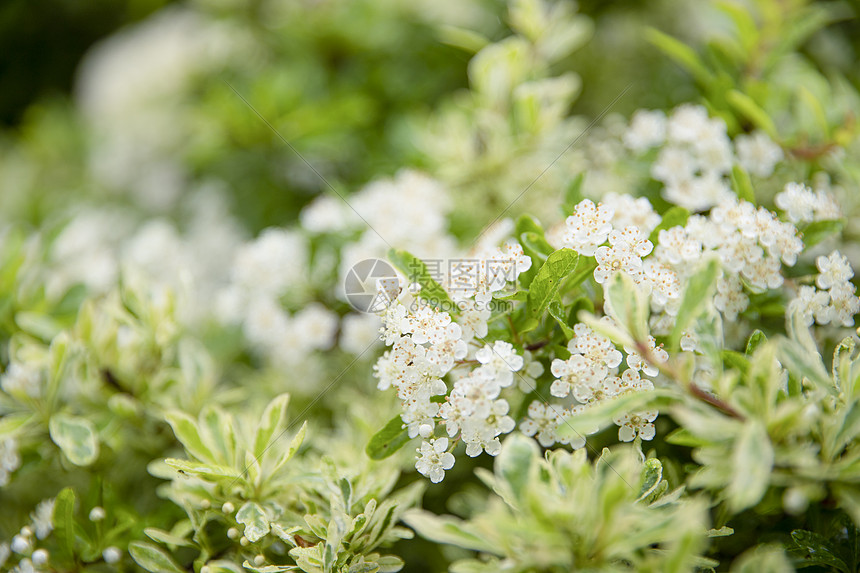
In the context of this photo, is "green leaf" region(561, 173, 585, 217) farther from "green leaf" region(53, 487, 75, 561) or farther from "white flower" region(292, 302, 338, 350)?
"green leaf" region(53, 487, 75, 561)

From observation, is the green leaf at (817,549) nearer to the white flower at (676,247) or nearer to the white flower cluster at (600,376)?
the white flower cluster at (600,376)

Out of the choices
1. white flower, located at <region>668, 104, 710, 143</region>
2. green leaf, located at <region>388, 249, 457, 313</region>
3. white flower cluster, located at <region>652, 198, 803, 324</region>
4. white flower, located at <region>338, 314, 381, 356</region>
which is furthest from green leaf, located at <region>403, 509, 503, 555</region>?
white flower, located at <region>668, 104, 710, 143</region>

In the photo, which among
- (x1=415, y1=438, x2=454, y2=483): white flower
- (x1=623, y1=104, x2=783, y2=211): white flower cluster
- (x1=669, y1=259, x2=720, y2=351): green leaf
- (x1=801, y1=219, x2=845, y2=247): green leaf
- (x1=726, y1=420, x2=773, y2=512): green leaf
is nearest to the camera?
(x1=726, y1=420, x2=773, y2=512): green leaf

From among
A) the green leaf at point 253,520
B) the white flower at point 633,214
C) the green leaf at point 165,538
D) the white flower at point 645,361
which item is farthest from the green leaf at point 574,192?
the green leaf at point 165,538

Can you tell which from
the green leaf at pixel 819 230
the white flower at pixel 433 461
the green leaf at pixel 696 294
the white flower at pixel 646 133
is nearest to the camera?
the green leaf at pixel 696 294

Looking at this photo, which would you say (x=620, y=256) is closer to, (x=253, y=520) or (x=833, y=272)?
(x=833, y=272)

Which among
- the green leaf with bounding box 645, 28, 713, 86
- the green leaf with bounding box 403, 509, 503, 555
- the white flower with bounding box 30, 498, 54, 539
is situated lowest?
the white flower with bounding box 30, 498, 54, 539
